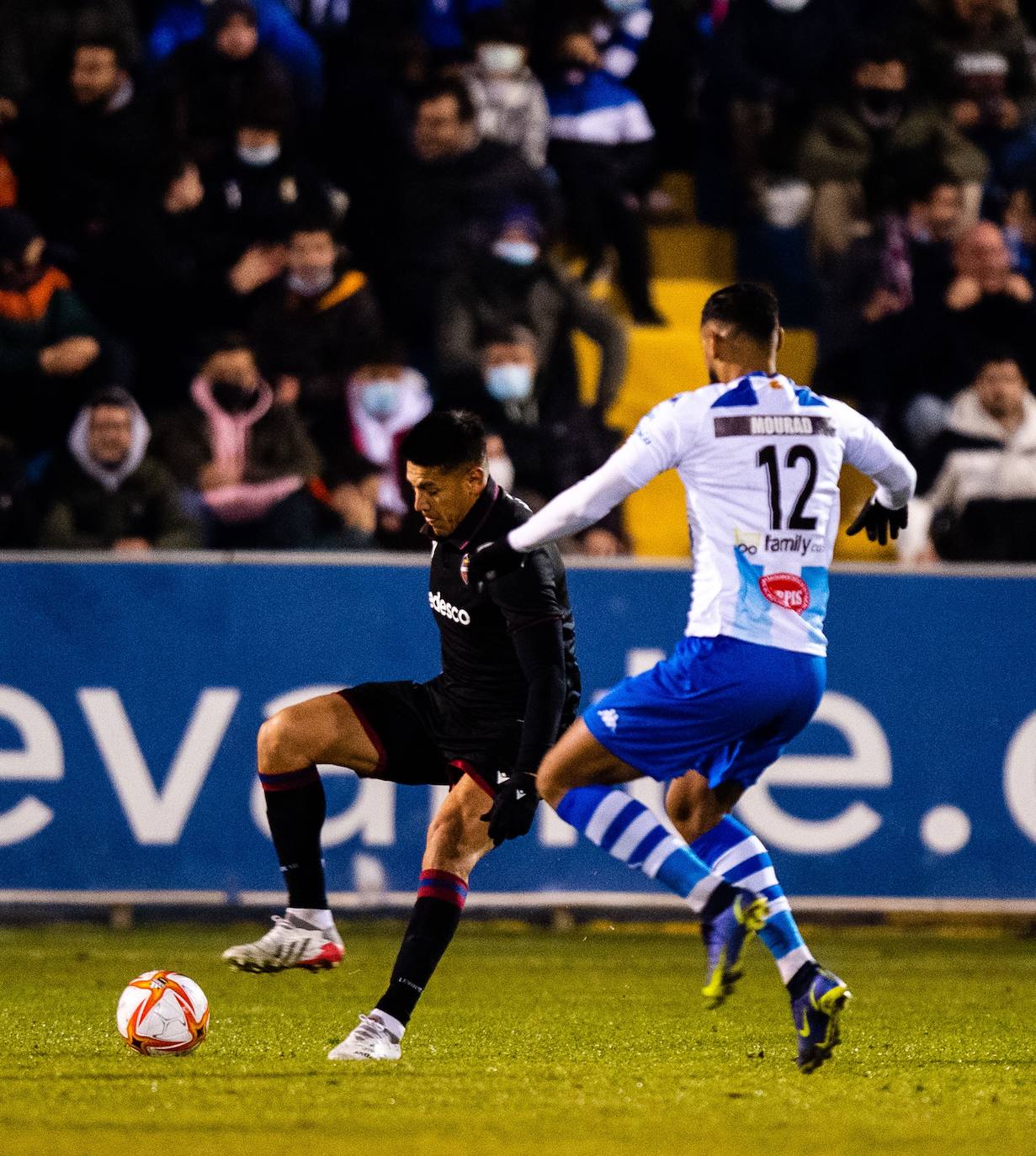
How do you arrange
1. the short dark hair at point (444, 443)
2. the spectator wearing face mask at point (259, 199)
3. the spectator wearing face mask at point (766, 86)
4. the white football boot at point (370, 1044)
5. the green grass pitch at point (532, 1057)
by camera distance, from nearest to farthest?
1. the green grass pitch at point (532, 1057)
2. the white football boot at point (370, 1044)
3. the short dark hair at point (444, 443)
4. the spectator wearing face mask at point (259, 199)
5. the spectator wearing face mask at point (766, 86)

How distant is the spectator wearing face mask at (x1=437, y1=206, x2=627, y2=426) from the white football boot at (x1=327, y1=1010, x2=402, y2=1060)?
6118 millimetres

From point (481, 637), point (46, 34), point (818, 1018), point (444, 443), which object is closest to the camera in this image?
point (818, 1018)

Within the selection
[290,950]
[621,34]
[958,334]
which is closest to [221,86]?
[621,34]

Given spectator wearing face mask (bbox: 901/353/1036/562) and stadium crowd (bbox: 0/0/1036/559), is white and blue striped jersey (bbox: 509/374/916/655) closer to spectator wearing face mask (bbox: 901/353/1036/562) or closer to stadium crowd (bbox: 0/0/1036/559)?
stadium crowd (bbox: 0/0/1036/559)

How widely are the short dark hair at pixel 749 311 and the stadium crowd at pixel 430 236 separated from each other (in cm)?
490

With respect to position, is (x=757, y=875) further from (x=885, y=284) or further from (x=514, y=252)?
(x=885, y=284)

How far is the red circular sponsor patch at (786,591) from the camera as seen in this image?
232 inches

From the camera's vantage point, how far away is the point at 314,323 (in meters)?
12.0

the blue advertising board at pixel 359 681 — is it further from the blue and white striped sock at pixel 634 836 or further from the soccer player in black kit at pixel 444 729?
the blue and white striped sock at pixel 634 836

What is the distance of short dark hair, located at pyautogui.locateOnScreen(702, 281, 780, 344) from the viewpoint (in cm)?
600

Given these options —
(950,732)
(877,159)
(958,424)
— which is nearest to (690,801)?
(950,732)

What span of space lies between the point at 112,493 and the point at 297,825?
4340 millimetres

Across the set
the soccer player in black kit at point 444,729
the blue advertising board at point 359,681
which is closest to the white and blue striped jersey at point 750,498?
the soccer player in black kit at point 444,729

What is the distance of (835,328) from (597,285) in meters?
1.62
